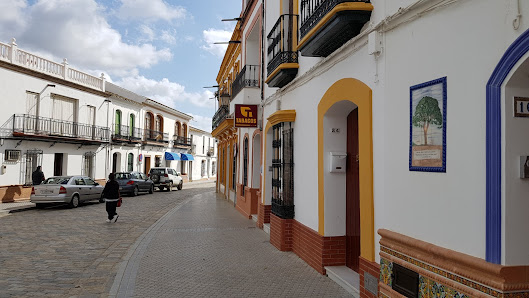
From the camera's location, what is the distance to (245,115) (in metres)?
11.4

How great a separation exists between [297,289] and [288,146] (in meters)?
3.28

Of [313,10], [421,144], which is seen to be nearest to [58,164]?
[313,10]

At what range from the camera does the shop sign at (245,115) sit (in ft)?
37.1

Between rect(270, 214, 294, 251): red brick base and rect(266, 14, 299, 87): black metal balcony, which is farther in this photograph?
rect(270, 214, 294, 251): red brick base

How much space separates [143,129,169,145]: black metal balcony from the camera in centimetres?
3303

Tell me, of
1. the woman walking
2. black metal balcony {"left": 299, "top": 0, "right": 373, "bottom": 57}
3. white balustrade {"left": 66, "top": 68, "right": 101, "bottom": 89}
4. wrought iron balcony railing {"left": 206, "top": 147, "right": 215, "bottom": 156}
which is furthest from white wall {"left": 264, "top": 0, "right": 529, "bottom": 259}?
wrought iron balcony railing {"left": 206, "top": 147, "right": 215, "bottom": 156}

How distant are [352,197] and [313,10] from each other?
3.10m

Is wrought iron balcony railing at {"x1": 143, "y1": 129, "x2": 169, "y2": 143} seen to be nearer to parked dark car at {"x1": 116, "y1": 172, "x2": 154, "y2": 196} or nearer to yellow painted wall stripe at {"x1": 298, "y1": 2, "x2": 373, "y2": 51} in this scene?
parked dark car at {"x1": 116, "y1": 172, "x2": 154, "y2": 196}

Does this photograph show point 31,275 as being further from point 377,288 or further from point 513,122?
point 513,122

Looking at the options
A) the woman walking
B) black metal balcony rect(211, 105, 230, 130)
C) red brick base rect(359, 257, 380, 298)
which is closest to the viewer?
red brick base rect(359, 257, 380, 298)

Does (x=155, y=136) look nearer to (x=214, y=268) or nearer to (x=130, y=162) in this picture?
(x=130, y=162)

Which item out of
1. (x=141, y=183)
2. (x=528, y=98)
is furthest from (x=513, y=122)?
(x=141, y=183)

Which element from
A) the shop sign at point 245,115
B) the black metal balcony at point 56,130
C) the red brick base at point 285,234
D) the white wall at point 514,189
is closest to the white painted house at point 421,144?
the white wall at point 514,189

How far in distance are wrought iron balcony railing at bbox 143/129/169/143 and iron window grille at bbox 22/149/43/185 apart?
12883mm
